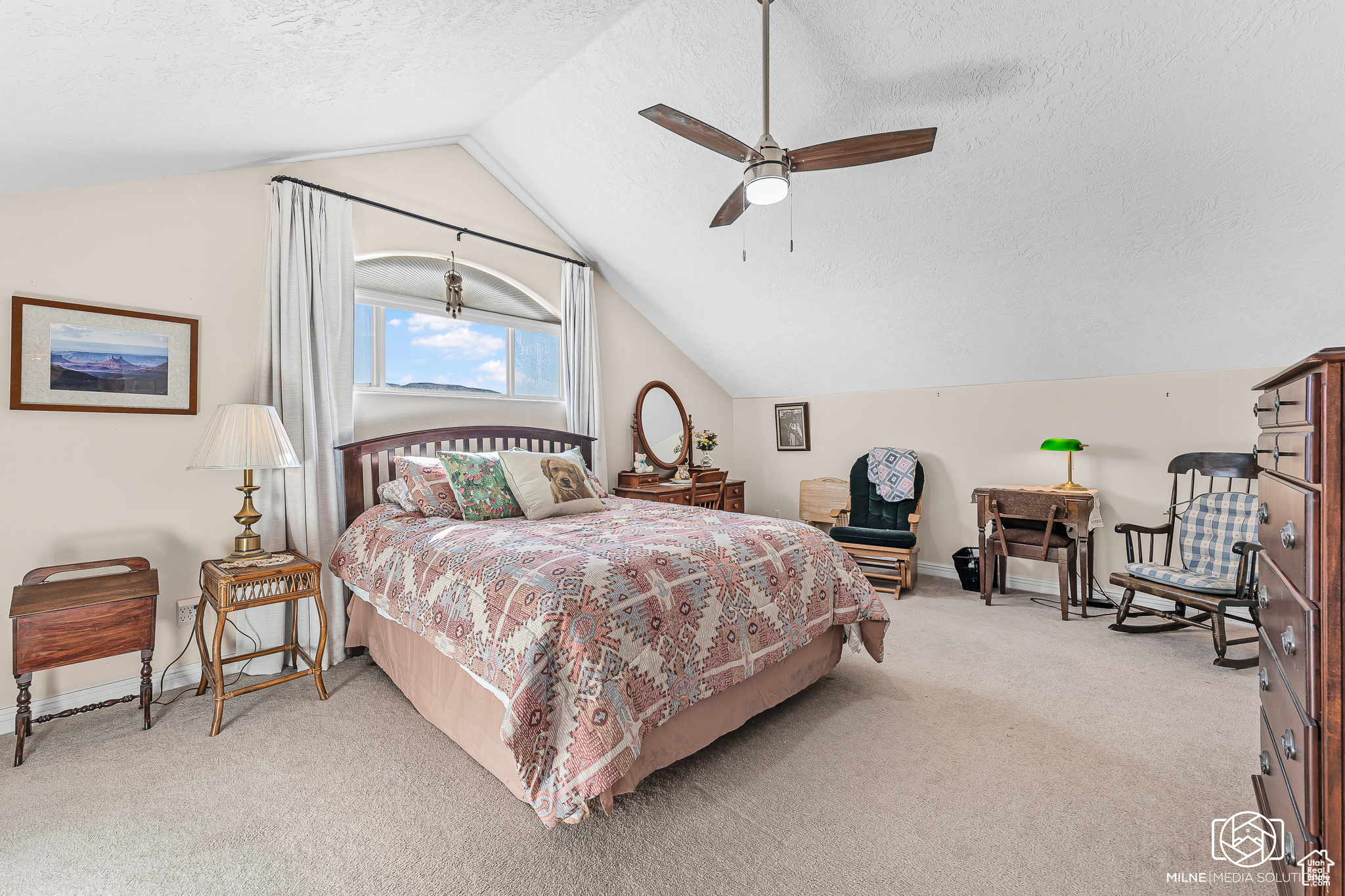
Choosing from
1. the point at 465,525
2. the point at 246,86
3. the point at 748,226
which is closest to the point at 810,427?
the point at 748,226

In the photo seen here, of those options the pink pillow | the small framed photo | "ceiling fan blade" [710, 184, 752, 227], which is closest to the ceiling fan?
"ceiling fan blade" [710, 184, 752, 227]

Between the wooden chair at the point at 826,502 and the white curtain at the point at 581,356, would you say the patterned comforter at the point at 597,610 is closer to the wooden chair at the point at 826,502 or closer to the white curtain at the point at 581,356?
the white curtain at the point at 581,356

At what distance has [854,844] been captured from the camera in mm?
1718

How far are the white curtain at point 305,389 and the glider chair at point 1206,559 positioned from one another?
460cm

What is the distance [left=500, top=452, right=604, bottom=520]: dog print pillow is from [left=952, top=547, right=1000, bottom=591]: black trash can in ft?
9.93

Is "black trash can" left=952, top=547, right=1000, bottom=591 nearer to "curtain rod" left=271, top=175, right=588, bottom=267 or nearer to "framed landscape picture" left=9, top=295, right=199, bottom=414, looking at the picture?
"curtain rod" left=271, top=175, right=588, bottom=267

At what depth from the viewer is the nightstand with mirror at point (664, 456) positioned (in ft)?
16.0

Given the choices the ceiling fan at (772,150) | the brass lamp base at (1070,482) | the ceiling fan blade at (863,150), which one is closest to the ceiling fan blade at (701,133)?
the ceiling fan at (772,150)

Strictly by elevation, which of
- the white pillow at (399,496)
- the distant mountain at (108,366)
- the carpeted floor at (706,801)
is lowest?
the carpeted floor at (706,801)

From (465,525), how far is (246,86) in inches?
76.2

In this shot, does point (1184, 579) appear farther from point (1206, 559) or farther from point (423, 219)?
point (423, 219)

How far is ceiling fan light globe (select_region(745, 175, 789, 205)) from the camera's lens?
2.32 meters

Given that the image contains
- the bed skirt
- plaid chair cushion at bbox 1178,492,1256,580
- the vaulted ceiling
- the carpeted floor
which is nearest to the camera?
the carpeted floor

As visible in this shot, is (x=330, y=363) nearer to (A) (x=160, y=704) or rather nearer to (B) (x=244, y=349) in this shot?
(B) (x=244, y=349)
